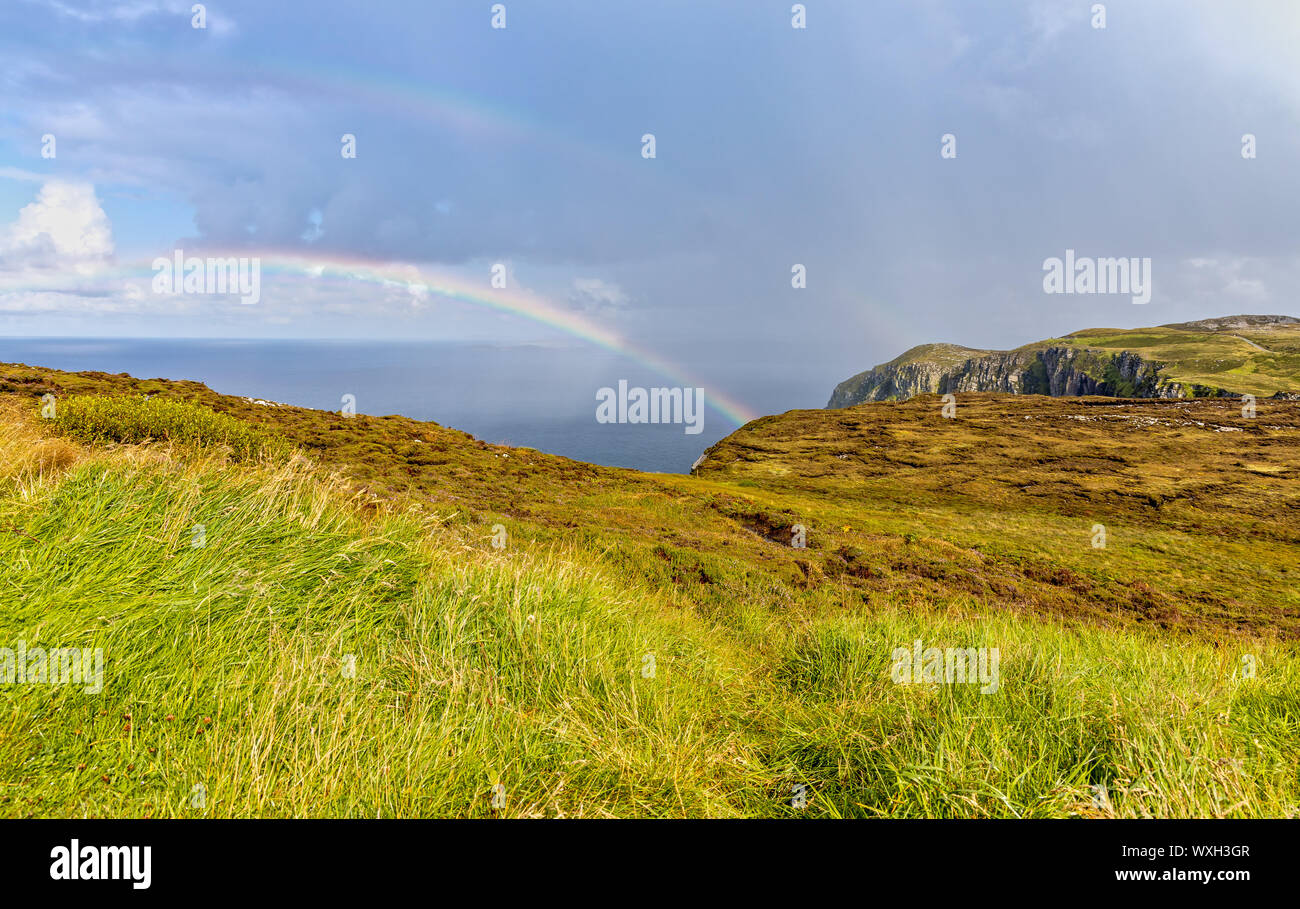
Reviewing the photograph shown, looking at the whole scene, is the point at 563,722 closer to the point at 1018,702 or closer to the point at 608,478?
the point at 1018,702

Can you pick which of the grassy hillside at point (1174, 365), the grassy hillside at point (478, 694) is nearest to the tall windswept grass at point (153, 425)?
the grassy hillside at point (478, 694)

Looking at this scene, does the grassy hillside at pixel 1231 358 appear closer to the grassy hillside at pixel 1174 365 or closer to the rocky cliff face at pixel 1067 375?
the grassy hillside at pixel 1174 365

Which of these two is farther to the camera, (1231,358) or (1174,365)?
(1231,358)

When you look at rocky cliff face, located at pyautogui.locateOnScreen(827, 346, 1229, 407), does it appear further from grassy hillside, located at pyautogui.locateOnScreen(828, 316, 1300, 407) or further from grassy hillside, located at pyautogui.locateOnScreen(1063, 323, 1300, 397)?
grassy hillside, located at pyautogui.locateOnScreen(1063, 323, 1300, 397)

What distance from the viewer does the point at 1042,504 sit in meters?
48.6

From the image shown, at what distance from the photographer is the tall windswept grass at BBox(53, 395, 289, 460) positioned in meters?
12.2

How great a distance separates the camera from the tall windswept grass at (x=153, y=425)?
1223 centimetres

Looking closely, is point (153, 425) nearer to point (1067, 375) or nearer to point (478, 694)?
point (478, 694)

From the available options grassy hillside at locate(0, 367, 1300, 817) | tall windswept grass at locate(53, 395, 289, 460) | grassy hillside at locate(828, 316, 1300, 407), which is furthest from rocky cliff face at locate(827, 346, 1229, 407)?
grassy hillside at locate(0, 367, 1300, 817)

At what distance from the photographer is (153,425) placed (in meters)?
12.7

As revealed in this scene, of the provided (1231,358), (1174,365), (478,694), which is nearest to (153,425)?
(478,694)

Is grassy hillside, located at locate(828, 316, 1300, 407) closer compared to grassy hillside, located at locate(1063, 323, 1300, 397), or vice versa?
grassy hillside, located at locate(1063, 323, 1300, 397)

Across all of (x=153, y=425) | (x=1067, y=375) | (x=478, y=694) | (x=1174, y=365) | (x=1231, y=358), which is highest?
(x=1231, y=358)

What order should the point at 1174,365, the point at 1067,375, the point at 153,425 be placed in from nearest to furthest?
the point at 153,425
the point at 1174,365
the point at 1067,375
